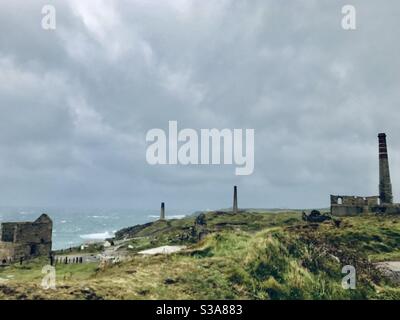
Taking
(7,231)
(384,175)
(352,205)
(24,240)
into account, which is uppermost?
(384,175)

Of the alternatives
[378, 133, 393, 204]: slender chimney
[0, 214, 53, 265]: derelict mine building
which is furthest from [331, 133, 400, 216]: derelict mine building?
[0, 214, 53, 265]: derelict mine building

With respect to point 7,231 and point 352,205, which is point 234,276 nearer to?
point 7,231

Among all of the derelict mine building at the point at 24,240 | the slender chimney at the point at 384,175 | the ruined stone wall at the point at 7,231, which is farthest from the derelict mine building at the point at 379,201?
the ruined stone wall at the point at 7,231

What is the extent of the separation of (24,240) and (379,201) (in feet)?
178

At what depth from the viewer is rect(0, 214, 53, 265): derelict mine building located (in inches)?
1806

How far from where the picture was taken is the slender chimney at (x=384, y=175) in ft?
212

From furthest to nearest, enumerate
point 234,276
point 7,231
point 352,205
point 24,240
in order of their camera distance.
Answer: point 352,205
point 7,231
point 24,240
point 234,276

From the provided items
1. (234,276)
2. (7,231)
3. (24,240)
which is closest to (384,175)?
(24,240)

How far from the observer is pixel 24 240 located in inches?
1887

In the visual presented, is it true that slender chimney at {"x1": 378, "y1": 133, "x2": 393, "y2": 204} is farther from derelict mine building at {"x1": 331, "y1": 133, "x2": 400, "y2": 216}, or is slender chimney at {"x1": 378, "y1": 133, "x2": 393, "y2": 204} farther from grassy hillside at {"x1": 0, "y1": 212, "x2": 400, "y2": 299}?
grassy hillside at {"x1": 0, "y1": 212, "x2": 400, "y2": 299}

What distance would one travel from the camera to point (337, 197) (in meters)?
65.2
